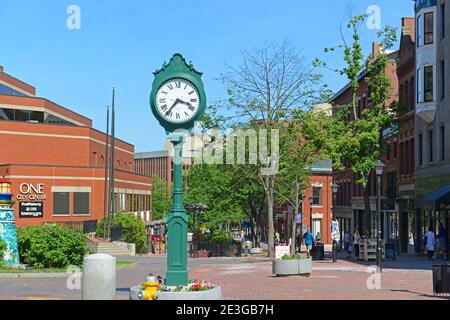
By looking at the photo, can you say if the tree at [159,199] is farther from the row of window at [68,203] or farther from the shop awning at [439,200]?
the shop awning at [439,200]

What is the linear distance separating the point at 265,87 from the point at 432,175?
428 inches

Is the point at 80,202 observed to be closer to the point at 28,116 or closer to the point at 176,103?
the point at 28,116

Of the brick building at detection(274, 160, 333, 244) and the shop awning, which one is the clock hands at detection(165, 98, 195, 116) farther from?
the brick building at detection(274, 160, 333, 244)

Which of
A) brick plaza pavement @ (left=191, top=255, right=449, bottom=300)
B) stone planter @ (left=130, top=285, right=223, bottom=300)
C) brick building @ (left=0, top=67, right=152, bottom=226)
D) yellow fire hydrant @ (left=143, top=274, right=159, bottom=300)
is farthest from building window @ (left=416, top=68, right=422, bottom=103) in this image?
brick building @ (left=0, top=67, right=152, bottom=226)

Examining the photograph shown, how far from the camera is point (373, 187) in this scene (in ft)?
198

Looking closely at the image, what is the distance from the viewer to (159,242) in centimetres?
6156

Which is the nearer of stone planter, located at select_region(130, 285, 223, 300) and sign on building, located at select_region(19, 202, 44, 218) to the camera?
stone planter, located at select_region(130, 285, 223, 300)

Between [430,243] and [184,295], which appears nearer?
[184,295]

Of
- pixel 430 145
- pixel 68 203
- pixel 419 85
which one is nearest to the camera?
pixel 419 85

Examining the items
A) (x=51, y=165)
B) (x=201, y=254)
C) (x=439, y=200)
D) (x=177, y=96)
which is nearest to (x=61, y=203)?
(x=51, y=165)

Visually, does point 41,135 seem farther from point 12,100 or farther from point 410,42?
point 410,42

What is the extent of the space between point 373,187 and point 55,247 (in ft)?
122

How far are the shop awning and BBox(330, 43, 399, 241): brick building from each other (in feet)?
15.5

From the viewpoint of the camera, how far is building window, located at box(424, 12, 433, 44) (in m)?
42.5
